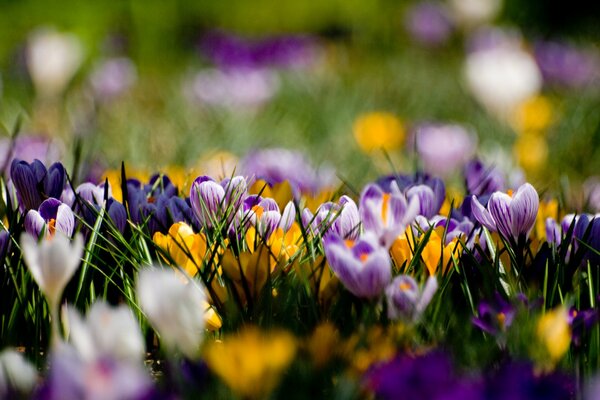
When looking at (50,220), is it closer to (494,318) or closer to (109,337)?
(109,337)

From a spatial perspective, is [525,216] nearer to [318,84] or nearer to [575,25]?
[318,84]

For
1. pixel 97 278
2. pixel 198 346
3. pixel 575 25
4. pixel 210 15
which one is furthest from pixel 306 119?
pixel 575 25

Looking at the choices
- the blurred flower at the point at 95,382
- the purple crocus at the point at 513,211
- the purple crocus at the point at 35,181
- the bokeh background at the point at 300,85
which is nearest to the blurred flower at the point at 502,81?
the bokeh background at the point at 300,85

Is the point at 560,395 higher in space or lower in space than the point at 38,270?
lower

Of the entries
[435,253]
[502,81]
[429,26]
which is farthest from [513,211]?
[429,26]

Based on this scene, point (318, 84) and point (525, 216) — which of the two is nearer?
point (525, 216)

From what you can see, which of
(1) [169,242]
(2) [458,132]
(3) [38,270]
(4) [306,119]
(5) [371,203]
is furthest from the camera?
(4) [306,119]

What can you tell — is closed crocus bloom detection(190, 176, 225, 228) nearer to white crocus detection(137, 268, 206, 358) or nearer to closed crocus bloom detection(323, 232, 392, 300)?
closed crocus bloom detection(323, 232, 392, 300)
